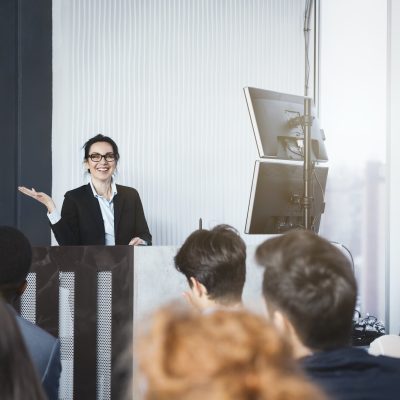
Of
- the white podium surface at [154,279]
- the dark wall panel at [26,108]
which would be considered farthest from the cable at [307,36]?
the white podium surface at [154,279]

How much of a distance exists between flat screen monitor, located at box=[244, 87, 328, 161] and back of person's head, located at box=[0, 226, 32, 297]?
1.23 metres

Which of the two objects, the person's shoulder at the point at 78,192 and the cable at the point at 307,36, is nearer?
the person's shoulder at the point at 78,192

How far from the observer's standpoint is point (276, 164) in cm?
268

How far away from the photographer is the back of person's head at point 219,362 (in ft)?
1.73

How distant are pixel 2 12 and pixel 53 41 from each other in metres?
0.48

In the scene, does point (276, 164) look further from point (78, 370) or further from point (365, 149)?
point (365, 149)

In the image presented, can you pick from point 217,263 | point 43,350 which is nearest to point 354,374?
point 43,350

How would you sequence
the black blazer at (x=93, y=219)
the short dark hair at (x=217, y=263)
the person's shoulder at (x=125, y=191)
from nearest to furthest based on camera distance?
the short dark hair at (x=217, y=263) → the black blazer at (x=93, y=219) → the person's shoulder at (x=125, y=191)

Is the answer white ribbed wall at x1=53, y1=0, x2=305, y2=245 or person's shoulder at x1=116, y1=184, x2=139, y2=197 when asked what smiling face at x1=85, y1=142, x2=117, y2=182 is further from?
white ribbed wall at x1=53, y1=0, x2=305, y2=245

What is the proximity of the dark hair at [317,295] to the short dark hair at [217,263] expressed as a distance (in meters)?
0.68

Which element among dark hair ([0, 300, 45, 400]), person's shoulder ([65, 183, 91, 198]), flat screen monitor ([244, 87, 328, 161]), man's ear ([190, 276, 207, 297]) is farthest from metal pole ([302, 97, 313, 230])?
dark hair ([0, 300, 45, 400])

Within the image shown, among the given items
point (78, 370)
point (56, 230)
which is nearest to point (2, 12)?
point (56, 230)

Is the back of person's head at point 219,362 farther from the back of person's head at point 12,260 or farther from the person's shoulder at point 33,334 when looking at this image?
the back of person's head at point 12,260

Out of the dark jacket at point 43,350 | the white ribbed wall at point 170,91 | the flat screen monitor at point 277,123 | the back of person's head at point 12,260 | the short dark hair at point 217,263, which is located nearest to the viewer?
the dark jacket at point 43,350
